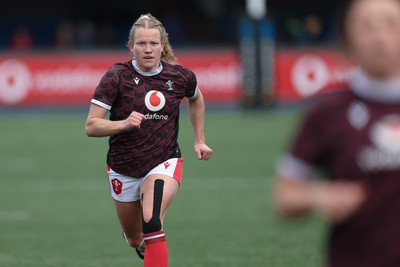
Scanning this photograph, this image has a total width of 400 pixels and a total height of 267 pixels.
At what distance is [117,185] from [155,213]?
49 centimetres

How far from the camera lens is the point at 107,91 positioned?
22.3ft

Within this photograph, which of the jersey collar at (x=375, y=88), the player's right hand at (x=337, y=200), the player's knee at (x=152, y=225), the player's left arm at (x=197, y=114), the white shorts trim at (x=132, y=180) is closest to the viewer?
the player's right hand at (x=337, y=200)

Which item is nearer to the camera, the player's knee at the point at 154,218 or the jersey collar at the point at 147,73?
the player's knee at the point at 154,218

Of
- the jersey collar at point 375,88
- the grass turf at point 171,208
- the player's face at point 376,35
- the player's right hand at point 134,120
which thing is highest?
the player's face at point 376,35

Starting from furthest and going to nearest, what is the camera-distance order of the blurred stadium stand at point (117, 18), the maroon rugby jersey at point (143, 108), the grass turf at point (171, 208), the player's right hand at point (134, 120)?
1. the blurred stadium stand at point (117, 18)
2. the grass turf at point (171, 208)
3. the maroon rugby jersey at point (143, 108)
4. the player's right hand at point (134, 120)

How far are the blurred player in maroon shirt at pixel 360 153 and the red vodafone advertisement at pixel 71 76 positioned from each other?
21519 millimetres

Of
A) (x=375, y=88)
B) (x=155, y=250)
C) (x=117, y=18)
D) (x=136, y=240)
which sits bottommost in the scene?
(x=117, y=18)

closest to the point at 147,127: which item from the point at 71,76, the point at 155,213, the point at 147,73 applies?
the point at 147,73

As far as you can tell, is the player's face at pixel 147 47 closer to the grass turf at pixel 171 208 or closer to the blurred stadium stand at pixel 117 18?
the grass turf at pixel 171 208

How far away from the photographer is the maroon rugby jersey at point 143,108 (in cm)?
689

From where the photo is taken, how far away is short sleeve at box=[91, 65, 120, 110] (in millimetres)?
6789

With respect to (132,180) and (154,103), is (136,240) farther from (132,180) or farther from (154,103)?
(154,103)

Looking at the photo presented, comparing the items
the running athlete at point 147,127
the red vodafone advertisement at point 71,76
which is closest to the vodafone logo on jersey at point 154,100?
the running athlete at point 147,127

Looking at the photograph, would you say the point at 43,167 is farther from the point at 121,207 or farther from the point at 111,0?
the point at 111,0
